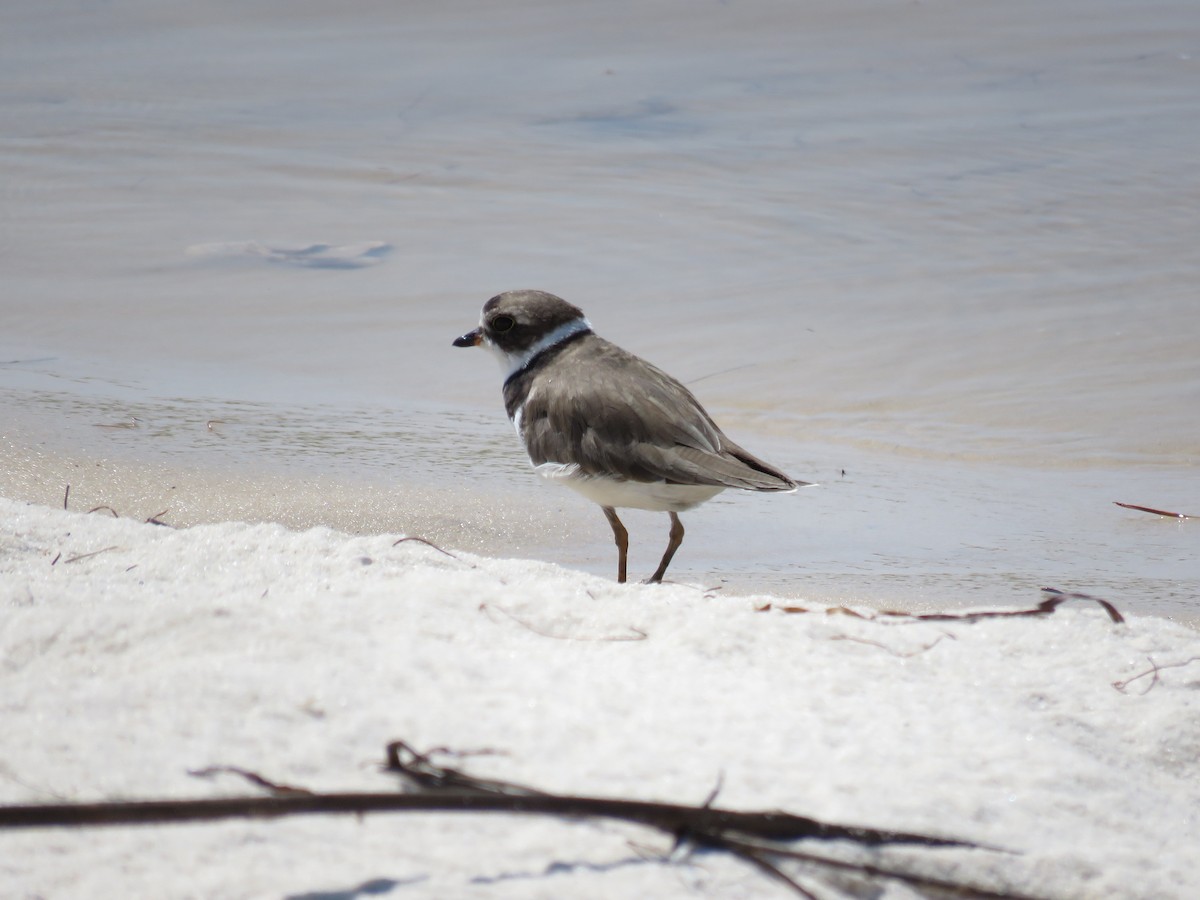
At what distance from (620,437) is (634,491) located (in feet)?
0.64

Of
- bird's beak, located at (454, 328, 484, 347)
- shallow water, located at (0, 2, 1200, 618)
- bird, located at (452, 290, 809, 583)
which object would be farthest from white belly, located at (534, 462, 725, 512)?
bird's beak, located at (454, 328, 484, 347)

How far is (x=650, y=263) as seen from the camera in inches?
379

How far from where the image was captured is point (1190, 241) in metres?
9.95

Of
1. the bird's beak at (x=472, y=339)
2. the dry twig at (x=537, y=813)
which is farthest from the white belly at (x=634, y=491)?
the dry twig at (x=537, y=813)

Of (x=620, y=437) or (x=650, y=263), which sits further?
(x=650, y=263)

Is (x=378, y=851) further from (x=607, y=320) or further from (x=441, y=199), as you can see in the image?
(x=441, y=199)

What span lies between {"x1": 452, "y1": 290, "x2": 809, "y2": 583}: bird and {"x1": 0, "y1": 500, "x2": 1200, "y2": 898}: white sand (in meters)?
1.60

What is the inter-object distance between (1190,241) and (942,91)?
3393mm

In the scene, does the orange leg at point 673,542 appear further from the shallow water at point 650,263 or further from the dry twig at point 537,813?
the dry twig at point 537,813

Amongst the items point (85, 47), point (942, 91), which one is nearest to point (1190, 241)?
point (942, 91)

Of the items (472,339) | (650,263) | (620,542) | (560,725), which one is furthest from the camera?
(650,263)

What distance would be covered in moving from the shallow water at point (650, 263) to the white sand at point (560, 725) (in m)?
1.60

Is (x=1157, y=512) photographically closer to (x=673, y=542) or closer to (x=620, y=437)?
(x=673, y=542)

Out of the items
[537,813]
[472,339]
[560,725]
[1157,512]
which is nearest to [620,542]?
[472,339]
